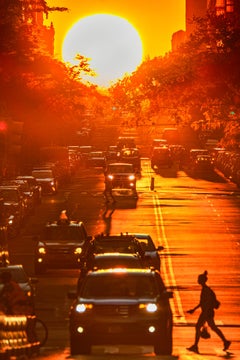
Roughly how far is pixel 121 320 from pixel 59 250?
63.4 ft

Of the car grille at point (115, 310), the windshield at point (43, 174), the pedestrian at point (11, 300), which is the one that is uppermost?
the pedestrian at point (11, 300)

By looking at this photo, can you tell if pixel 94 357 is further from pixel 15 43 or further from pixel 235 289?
pixel 15 43

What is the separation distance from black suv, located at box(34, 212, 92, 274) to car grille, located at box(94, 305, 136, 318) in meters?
18.5

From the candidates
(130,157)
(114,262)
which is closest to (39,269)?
(114,262)

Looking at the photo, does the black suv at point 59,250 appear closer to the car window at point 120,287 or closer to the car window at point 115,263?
the car window at point 115,263

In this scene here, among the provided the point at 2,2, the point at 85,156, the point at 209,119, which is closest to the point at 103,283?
the point at 2,2

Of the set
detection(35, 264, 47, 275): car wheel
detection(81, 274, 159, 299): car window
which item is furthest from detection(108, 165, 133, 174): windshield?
detection(81, 274, 159, 299): car window

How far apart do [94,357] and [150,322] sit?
134 centimetres

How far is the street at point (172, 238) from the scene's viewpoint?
29375 millimetres

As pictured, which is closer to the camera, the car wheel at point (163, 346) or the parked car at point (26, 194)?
the car wheel at point (163, 346)

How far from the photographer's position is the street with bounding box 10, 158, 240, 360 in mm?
29375

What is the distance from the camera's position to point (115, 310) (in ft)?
82.3

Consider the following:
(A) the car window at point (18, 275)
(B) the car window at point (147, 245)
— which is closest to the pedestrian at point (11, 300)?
(A) the car window at point (18, 275)

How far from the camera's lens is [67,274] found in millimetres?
43781
